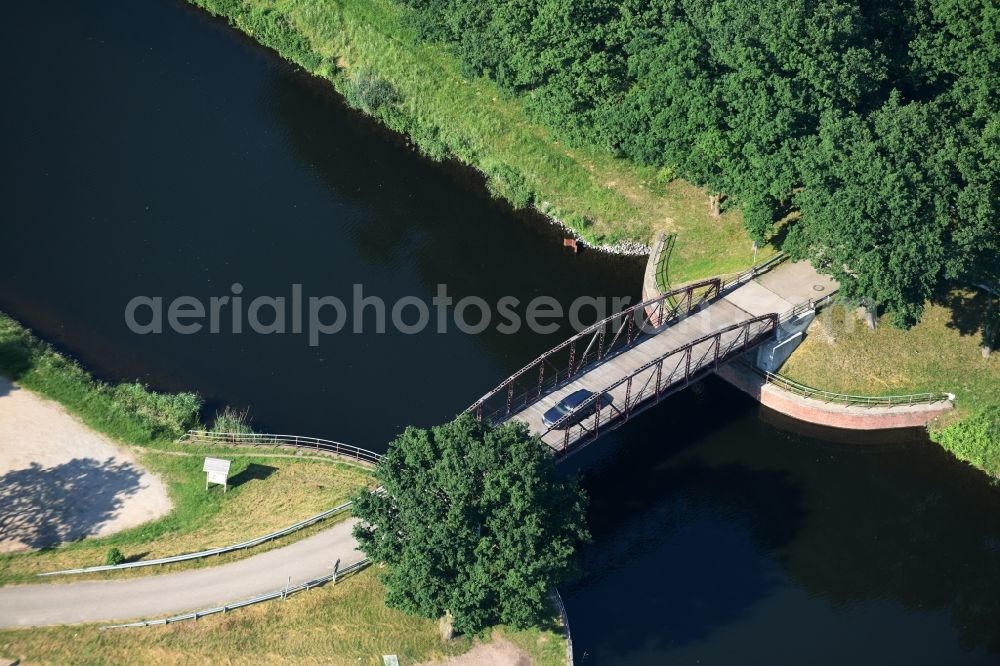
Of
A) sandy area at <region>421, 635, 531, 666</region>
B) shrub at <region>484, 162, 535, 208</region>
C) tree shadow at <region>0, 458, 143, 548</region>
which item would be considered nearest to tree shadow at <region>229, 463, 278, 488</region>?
tree shadow at <region>0, 458, 143, 548</region>

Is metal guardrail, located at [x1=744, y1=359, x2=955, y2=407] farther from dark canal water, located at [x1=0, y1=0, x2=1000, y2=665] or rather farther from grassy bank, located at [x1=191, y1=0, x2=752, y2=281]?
grassy bank, located at [x1=191, y1=0, x2=752, y2=281]

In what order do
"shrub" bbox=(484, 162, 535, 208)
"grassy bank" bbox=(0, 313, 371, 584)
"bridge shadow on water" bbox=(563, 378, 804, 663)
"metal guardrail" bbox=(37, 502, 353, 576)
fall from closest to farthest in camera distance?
"metal guardrail" bbox=(37, 502, 353, 576), "bridge shadow on water" bbox=(563, 378, 804, 663), "grassy bank" bbox=(0, 313, 371, 584), "shrub" bbox=(484, 162, 535, 208)

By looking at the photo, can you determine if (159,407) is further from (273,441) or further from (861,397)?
(861,397)

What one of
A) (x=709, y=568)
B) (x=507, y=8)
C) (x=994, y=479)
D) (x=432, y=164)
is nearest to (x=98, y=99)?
(x=432, y=164)

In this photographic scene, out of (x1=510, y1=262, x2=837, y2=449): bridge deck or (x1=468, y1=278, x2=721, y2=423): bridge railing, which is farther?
(x1=468, y1=278, x2=721, y2=423): bridge railing

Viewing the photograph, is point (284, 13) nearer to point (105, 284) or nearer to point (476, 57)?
point (476, 57)

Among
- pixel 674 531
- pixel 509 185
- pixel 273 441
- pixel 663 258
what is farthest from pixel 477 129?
pixel 674 531

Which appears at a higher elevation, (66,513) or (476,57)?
(476,57)
